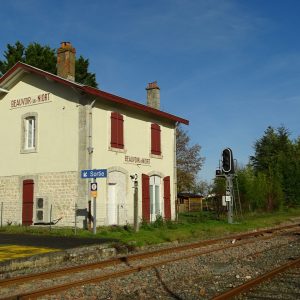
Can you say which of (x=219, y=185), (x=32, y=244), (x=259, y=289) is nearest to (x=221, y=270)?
(x=259, y=289)

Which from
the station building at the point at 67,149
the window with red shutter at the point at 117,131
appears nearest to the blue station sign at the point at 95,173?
the station building at the point at 67,149

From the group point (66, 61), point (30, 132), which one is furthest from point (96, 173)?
point (66, 61)

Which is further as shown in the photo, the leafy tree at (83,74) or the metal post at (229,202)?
the leafy tree at (83,74)

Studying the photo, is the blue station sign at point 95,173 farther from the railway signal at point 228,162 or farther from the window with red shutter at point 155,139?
the railway signal at point 228,162

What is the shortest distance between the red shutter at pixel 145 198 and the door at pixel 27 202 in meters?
5.24

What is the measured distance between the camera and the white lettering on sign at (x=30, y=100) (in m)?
21.1

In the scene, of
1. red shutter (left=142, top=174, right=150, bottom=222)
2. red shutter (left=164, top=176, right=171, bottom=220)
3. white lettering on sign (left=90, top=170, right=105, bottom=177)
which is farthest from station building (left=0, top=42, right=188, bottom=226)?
white lettering on sign (left=90, top=170, right=105, bottom=177)

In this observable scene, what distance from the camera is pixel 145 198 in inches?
893

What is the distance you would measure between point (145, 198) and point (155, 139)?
3.30 m

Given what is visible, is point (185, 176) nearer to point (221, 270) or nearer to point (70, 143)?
point (70, 143)

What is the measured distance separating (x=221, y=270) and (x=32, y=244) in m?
6.46

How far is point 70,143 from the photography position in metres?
20.0

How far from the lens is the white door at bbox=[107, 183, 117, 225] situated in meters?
20.1

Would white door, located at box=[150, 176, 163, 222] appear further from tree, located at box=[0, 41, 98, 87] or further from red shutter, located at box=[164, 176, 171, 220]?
tree, located at box=[0, 41, 98, 87]
